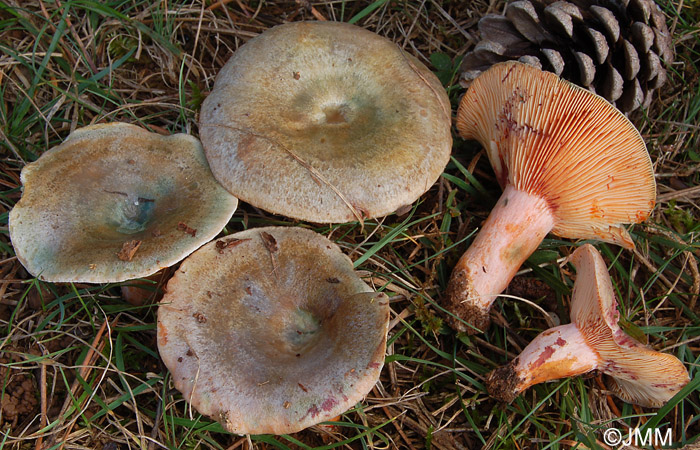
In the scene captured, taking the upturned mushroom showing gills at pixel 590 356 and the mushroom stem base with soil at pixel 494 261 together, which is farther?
the mushroom stem base with soil at pixel 494 261

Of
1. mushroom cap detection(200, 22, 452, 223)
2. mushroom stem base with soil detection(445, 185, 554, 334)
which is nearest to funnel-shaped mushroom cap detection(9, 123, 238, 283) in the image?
mushroom cap detection(200, 22, 452, 223)

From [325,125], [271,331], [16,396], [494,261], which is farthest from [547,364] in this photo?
[16,396]

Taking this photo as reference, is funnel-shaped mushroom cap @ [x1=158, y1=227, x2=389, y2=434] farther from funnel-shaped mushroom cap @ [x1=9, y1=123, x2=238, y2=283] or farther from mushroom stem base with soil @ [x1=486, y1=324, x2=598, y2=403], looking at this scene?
mushroom stem base with soil @ [x1=486, y1=324, x2=598, y2=403]

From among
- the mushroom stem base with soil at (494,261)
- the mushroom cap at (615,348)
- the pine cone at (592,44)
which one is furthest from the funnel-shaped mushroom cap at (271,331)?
the pine cone at (592,44)

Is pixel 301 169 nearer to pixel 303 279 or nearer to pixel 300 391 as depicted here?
pixel 303 279

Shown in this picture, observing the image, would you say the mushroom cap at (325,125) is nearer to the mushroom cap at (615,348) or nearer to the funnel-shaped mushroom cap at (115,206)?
the funnel-shaped mushroom cap at (115,206)
